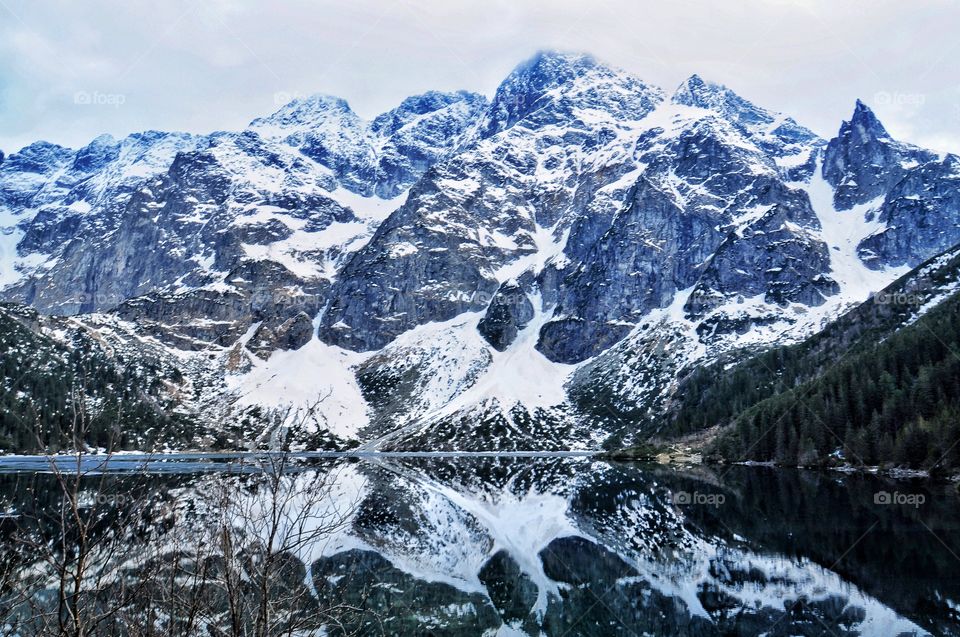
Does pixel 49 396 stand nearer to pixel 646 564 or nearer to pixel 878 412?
pixel 646 564

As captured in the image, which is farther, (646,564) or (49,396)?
(49,396)

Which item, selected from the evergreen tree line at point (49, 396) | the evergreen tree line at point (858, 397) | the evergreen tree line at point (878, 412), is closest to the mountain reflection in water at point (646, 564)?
the evergreen tree line at point (878, 412)

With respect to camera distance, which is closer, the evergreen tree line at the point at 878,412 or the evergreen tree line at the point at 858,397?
the evergreen tree line at the point at 878,412

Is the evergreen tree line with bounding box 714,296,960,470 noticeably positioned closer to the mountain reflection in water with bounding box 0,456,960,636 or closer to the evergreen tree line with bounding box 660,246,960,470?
the evergreen tree line with bounding box 660,246,960,470

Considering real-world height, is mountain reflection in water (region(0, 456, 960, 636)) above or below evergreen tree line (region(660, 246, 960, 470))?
below

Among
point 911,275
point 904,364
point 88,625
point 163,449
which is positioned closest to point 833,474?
point 904,364

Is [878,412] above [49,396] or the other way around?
the other way around

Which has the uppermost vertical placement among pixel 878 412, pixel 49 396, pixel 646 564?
pixel 49 396

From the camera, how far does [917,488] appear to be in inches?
2216

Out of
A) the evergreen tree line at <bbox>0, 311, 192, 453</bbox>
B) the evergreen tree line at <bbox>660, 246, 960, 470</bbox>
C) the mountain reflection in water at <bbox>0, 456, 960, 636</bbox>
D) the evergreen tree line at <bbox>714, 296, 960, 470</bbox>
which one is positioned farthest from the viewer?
the evergreen tree line at <bbox>0, 311, 192, 453</bbox>

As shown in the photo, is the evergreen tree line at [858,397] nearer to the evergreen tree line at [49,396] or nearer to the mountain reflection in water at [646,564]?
the mountain reflection in water at [646,564]

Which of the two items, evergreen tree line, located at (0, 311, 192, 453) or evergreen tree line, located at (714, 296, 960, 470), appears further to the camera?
evergreen tree line, located at (0, 311, 192, 453)

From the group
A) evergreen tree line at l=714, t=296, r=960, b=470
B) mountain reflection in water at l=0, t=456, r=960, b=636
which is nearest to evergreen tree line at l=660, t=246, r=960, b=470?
evergreen tree line at l=714, t=296, r=960, b=470

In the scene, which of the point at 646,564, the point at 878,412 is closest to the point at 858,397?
the point at 878,412
